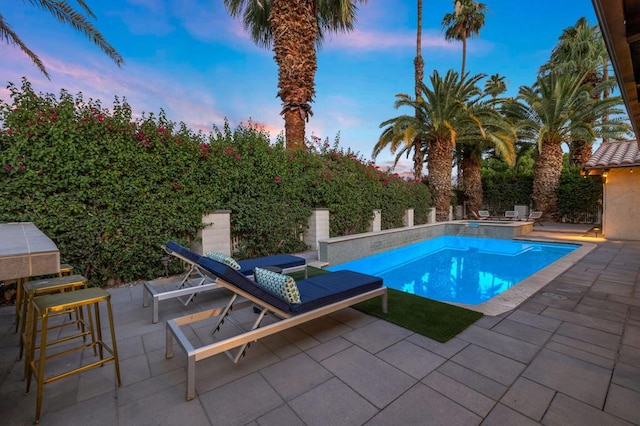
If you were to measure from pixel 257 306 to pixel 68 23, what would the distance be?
8.97 meters

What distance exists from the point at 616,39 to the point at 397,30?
43.1 feet

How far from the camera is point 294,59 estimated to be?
31.2 ft

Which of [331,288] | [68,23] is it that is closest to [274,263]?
[331,288]

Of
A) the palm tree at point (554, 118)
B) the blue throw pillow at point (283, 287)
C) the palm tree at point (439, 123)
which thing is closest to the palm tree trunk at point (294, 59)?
the palm tree at point (439, 123)

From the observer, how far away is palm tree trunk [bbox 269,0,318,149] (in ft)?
30.9

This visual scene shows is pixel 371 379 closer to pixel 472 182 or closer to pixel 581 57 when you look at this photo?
pixel 472 182

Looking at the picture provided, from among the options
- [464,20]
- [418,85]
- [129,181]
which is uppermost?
[464,20]

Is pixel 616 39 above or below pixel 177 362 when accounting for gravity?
above

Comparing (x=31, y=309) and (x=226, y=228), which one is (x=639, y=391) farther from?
(x=226, y=228)

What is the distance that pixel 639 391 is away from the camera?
7.68 ft

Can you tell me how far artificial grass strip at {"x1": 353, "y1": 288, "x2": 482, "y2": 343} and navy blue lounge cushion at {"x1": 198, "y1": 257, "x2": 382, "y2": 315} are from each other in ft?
1.68

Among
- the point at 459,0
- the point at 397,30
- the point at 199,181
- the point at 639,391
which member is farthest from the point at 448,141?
the point at 459,0

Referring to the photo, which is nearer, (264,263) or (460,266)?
(264,263)

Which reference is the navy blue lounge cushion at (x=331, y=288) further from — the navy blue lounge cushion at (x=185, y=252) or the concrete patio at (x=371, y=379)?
the navy blue lounge cushion at (x=185, y=252)
